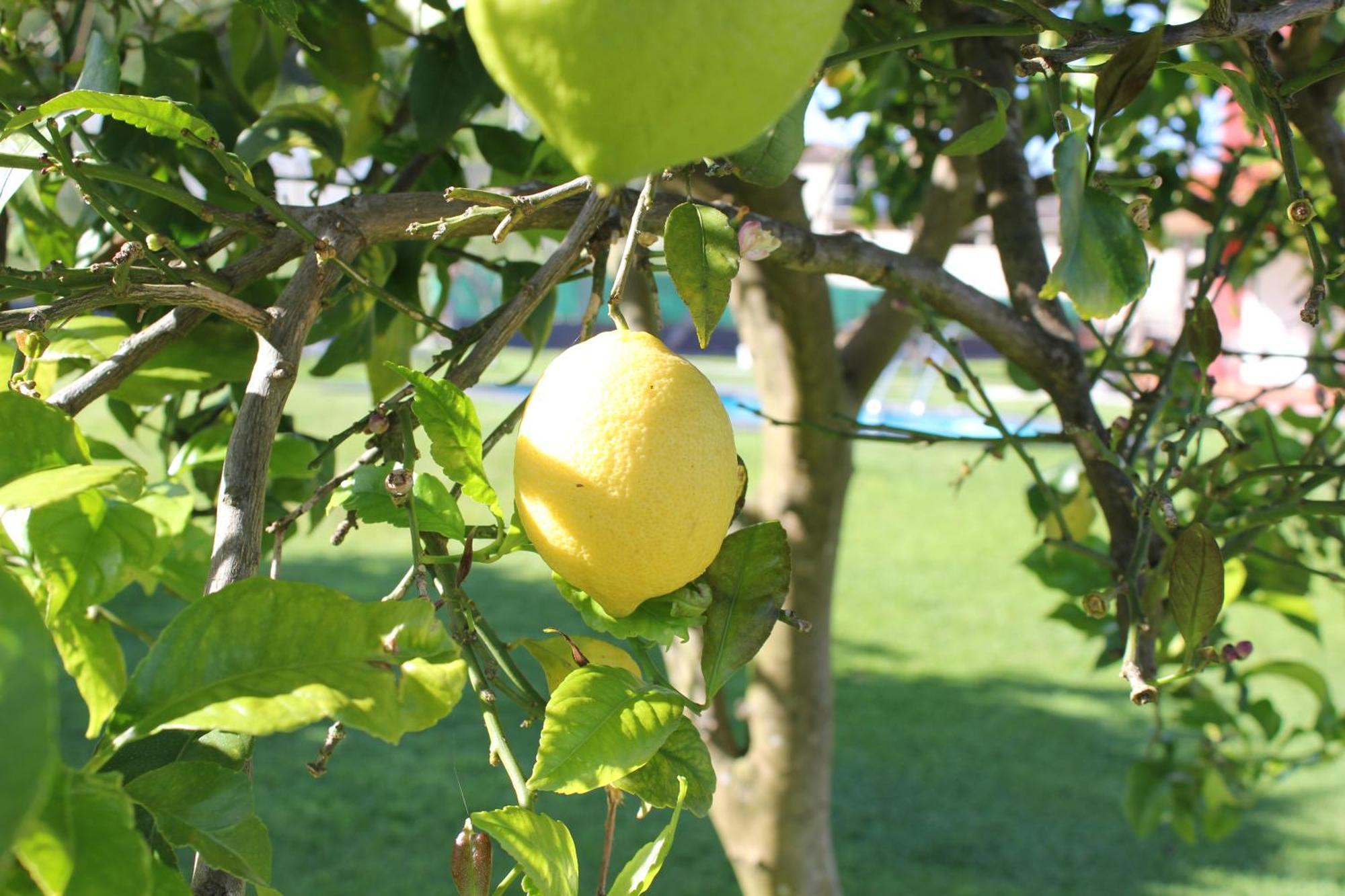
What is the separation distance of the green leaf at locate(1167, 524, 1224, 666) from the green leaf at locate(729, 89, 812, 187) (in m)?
0.23

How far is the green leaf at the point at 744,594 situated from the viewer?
1.49 feet

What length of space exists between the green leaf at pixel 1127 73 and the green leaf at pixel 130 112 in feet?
1.09

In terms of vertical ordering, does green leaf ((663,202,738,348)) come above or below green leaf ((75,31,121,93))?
below

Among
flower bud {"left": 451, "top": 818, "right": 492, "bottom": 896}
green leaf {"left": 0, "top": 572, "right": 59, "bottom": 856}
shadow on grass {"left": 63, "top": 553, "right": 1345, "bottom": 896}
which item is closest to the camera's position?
green leaf {"left": 0, "top": 572, "right": 59, "bottom": 856}

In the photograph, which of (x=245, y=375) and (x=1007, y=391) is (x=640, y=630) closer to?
(x=245, y=375)

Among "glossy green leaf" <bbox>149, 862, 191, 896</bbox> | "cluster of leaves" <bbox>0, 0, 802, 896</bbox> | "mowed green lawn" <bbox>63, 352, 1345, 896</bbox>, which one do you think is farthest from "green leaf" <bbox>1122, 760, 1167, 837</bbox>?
"glossy green leaf" <bbox>149, 862, 191, 896</bbox>

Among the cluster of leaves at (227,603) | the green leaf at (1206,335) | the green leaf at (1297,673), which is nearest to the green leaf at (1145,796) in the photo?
the green leaf at (1297,673)

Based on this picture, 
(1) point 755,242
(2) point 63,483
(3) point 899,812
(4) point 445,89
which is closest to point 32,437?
(2) point 63,483

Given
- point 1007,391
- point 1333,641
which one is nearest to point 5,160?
point 1333,641

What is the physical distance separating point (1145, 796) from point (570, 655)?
36.1 inches

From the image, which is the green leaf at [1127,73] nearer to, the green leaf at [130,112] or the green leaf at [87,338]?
the green leaf at [130,112]

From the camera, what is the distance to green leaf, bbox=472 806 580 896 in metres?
0.37

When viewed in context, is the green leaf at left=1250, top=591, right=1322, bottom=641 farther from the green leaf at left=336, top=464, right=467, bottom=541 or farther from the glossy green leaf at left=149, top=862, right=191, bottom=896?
the glossy green leaf at left=149, top=862, right=191, bottom=896

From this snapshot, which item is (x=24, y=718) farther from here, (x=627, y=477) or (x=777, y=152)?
(x=777, y=152)
